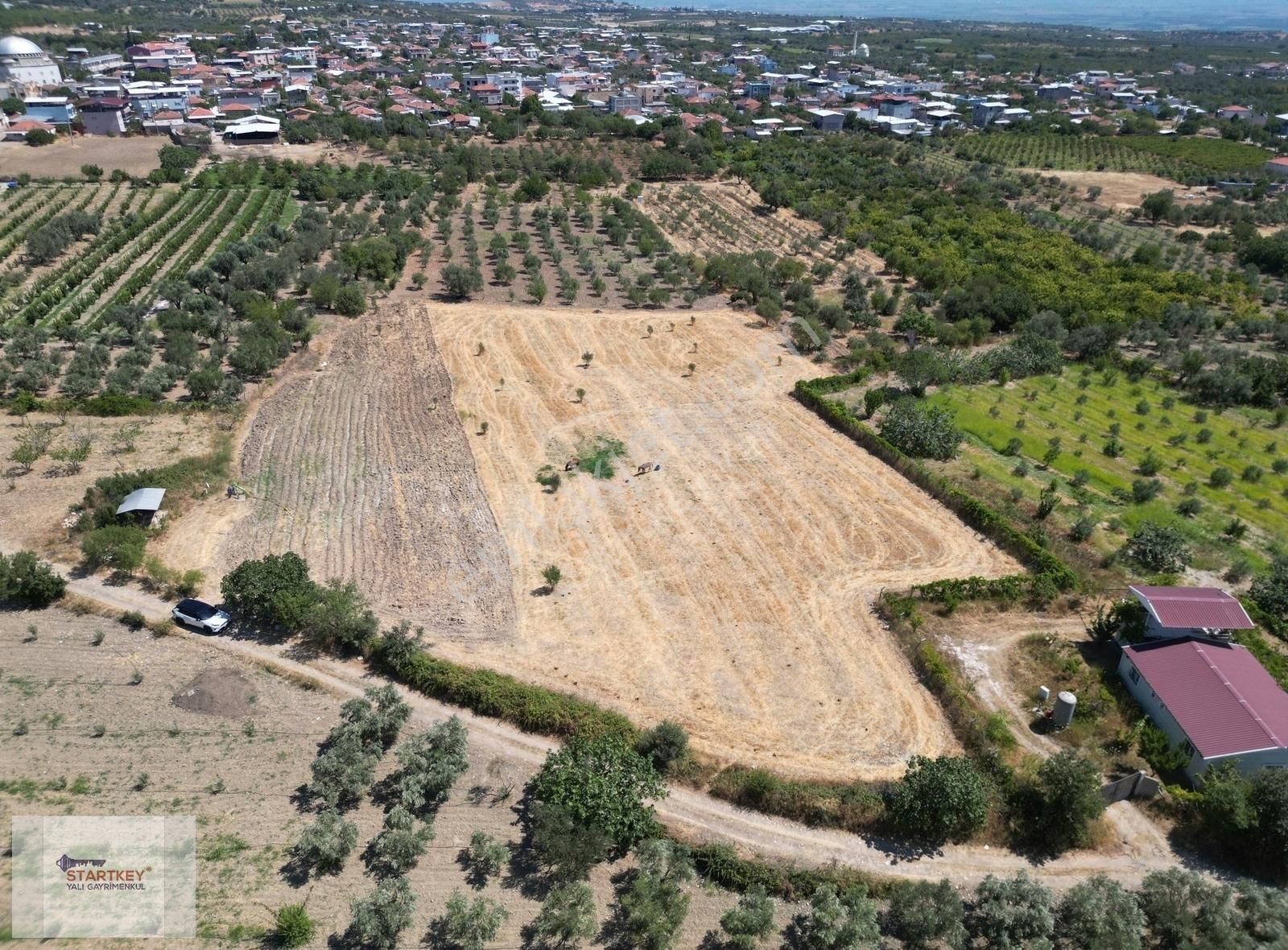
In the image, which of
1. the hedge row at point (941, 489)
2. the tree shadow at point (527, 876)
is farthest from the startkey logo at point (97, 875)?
the hedge row at point (941, 489)

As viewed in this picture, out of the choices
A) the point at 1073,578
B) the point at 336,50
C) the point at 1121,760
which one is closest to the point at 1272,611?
the point at 1073,578

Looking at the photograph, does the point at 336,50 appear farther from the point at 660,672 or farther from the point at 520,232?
the point at 660,672

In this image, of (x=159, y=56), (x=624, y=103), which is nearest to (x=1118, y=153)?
(x=624, y=103)

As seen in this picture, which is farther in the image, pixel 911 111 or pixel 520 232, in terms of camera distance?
pixel 911 111

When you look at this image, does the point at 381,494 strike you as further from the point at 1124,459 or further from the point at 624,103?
the point at 624,103

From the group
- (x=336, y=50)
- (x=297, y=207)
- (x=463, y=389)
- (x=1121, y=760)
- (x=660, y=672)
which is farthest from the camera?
(x=336, y=50)

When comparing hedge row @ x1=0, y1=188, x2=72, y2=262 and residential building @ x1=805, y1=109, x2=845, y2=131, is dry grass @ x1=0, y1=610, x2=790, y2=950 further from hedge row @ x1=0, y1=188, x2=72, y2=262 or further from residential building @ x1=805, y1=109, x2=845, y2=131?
residential building @ x1=805, y1=109, x2=845, y2=131

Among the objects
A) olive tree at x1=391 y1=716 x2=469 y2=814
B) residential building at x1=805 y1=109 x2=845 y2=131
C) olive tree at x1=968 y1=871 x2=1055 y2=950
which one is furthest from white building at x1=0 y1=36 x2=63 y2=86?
olive tree at x1=968 y1=871 x2=1055 y2=950
